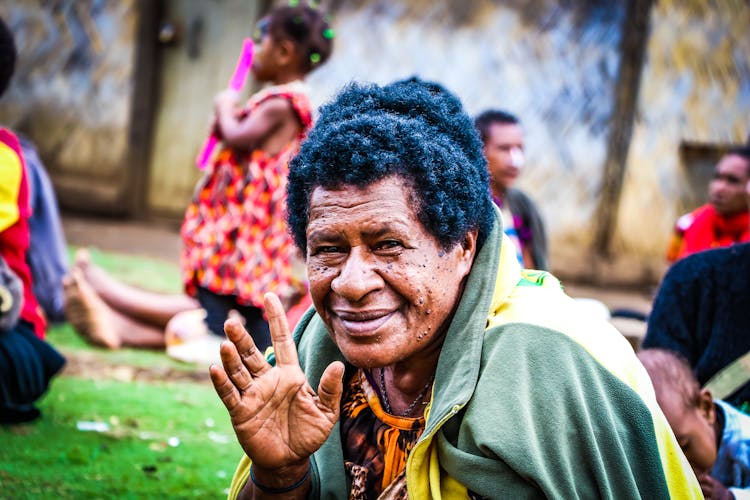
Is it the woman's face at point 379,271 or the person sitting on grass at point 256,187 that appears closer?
the woman's face at point 379,271

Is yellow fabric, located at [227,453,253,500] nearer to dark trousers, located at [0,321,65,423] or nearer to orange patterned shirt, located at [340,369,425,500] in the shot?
orange patterned shirt, located at [340,369,425,500]

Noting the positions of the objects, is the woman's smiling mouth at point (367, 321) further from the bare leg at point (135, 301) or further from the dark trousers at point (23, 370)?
the bare leg at point (135, 301)

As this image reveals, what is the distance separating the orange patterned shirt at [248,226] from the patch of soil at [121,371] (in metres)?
0.57

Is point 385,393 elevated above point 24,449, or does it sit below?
above

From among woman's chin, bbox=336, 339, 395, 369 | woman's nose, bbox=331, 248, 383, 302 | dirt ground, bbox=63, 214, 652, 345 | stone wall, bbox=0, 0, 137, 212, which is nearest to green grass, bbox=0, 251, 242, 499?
woman's chin, bbox=336, 339, 395, 369

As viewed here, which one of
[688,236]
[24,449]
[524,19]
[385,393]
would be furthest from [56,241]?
[524,19]

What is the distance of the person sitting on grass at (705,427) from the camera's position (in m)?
2.74

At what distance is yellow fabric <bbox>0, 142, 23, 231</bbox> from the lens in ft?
11.6

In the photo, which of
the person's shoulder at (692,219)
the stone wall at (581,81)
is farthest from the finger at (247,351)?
the stone wall at (581,81)

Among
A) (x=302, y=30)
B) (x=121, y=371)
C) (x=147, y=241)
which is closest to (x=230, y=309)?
(x=121, y=371)

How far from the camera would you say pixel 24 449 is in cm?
353

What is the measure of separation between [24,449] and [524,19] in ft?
21.9

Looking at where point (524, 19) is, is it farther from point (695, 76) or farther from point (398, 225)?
point (398, 225)

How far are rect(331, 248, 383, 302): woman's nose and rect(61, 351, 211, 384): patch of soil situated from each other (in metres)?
3.03
